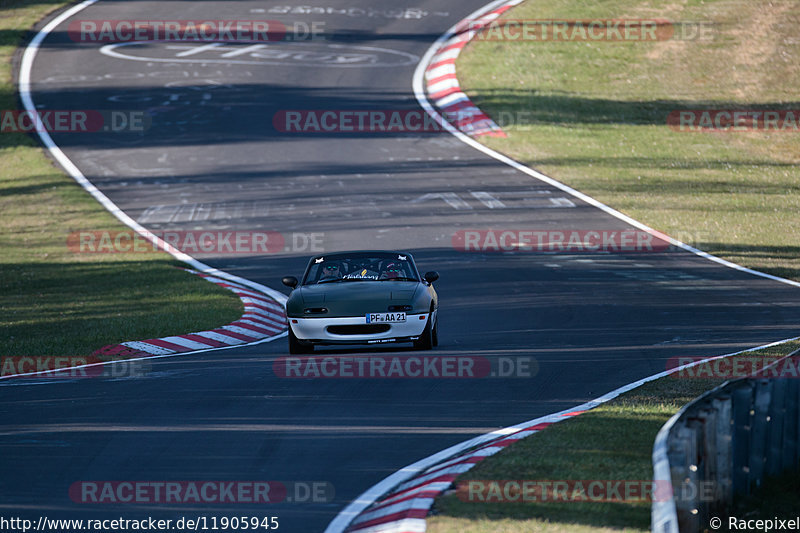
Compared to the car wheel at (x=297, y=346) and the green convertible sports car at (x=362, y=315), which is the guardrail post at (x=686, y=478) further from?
the car wheel at (x=297, y=346)

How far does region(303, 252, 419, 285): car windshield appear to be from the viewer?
15.6 m

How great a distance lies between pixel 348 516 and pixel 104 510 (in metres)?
1.57

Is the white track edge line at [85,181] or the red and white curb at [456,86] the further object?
the red and white curb at [456,86]

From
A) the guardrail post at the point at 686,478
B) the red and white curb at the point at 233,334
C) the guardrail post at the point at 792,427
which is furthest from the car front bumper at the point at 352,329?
the guardrail post at the point at 686,478

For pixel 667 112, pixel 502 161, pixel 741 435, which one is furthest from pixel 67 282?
pixel 667 112

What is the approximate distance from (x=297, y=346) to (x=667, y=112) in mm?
23364

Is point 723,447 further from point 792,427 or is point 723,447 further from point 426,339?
point 426,339

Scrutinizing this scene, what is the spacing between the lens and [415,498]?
7656mm

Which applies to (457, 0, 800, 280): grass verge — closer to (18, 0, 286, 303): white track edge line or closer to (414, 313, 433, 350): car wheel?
(18, 0, 286, 303): white track edge line

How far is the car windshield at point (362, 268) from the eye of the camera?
51.3 ft

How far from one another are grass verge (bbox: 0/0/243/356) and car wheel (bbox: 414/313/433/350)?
4.45m

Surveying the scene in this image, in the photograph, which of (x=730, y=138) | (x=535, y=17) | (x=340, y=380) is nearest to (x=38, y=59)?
(x=535, y=17)

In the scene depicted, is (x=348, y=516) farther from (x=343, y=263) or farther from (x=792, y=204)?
(x=792, y=204)

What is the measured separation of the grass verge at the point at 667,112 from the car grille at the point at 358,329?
11003 mm
